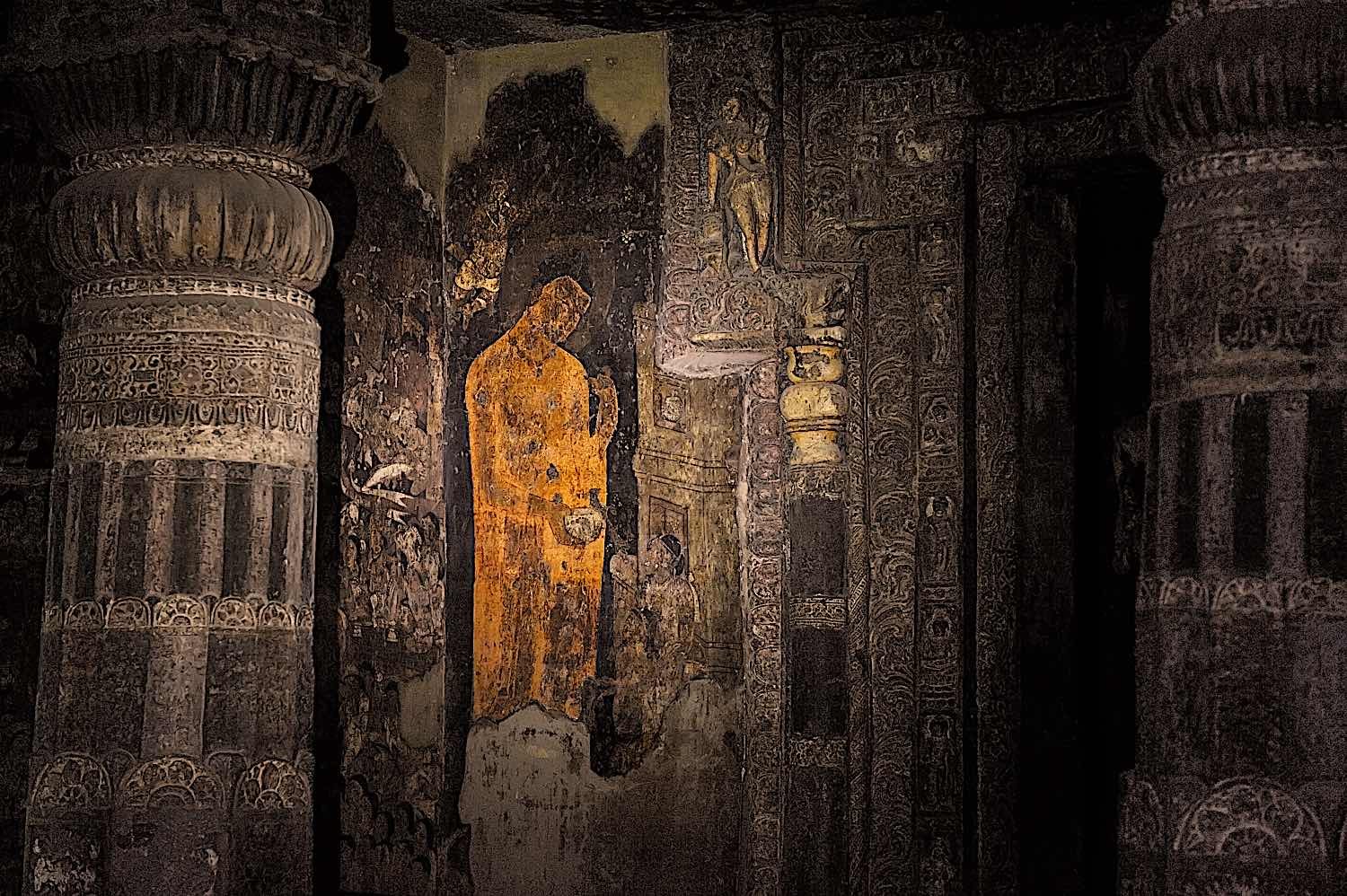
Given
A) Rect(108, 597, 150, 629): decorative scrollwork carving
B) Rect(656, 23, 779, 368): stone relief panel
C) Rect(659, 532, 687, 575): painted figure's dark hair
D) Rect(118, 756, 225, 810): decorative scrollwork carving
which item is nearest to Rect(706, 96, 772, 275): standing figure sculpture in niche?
Rect(656, 23, 779, 368): stone relief panel

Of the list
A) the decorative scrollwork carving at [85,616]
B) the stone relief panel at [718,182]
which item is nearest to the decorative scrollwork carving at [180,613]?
the decorative scrollwork carving at [85,616]

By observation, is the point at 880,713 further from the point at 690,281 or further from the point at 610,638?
the point at 690,281

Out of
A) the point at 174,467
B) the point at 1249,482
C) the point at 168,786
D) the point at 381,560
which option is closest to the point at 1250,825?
the point at 1249,482

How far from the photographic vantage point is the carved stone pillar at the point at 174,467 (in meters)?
5.81

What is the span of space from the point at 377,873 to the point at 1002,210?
3.42 m

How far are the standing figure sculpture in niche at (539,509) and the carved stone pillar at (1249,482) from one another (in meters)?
3.13

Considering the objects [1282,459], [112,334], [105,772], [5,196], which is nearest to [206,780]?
[105,772]

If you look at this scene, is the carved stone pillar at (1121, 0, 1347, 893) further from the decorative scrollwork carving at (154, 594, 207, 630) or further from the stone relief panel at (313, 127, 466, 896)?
the stone relief panel at (313, 127, 466, 896)

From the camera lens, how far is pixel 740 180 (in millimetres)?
7371

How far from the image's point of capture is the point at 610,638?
7488 mm

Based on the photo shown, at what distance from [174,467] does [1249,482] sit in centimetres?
316

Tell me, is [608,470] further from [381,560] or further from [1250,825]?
Answer: [1250,825]

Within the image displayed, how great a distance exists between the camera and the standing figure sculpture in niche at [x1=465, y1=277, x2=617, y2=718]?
7.54 m

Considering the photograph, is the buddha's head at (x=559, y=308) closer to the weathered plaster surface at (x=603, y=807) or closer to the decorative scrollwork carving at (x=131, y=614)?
the weathered plaster surface at (x=603, y=807)
